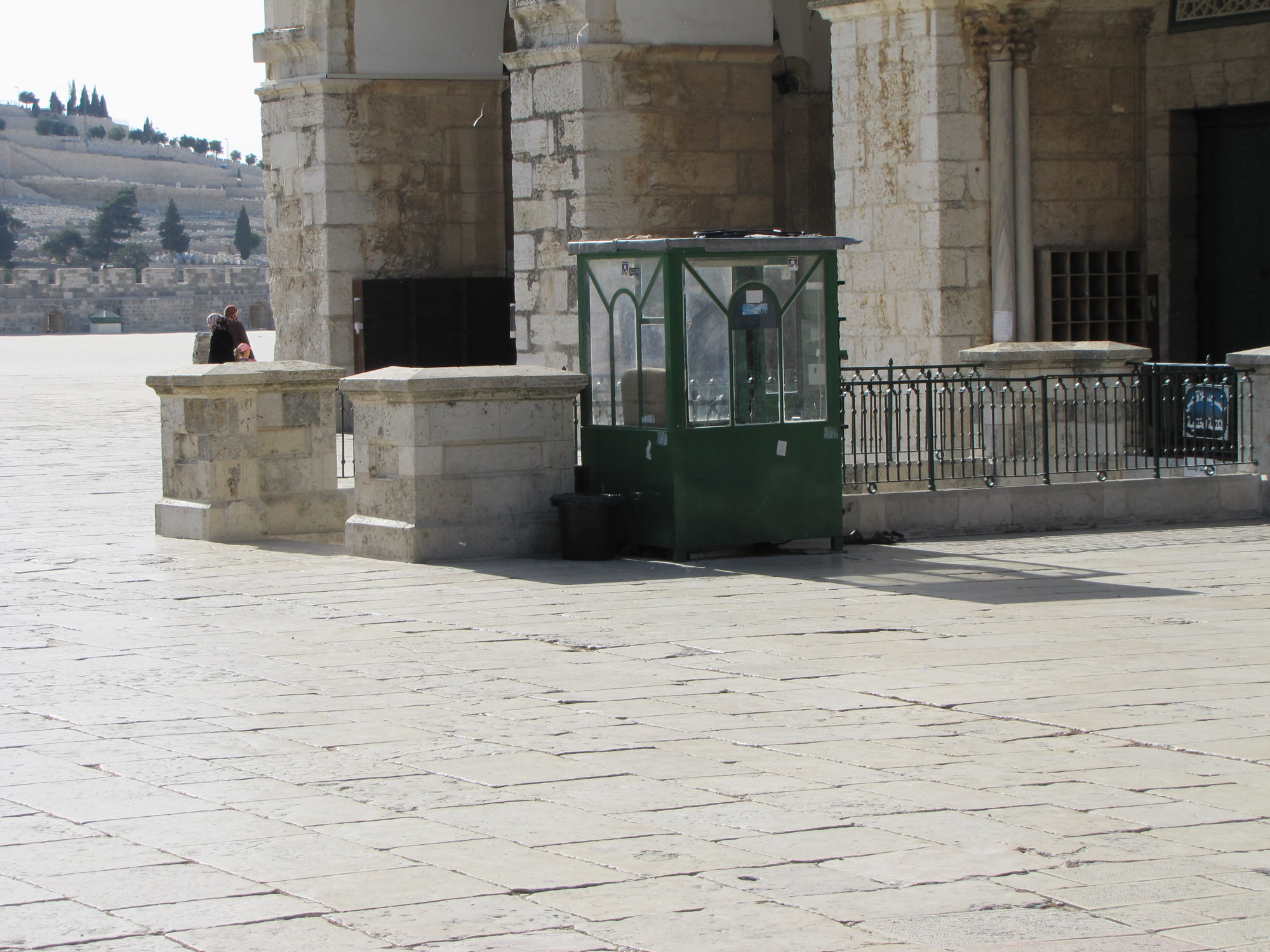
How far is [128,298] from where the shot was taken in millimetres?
102125

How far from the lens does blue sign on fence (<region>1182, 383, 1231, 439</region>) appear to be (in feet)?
42.5

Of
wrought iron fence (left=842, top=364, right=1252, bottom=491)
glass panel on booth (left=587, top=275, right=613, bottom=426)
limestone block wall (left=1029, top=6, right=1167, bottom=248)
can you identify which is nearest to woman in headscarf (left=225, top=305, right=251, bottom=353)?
→ wrought iron fence (left=842, top=364, right=1252, bottom=491)

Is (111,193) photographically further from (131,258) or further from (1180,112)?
(1180,112)

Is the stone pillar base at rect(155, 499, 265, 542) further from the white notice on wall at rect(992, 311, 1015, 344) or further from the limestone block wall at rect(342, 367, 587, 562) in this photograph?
the white notice on wall at rect(992, 311, 1015, 344)

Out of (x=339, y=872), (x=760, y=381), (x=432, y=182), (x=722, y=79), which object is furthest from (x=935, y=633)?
(x=432, y=182)

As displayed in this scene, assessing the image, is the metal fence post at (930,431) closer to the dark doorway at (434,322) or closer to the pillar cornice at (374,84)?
the dark doorway at (434,322)

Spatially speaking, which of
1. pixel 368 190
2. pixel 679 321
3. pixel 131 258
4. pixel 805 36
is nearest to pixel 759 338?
pixel 679 321

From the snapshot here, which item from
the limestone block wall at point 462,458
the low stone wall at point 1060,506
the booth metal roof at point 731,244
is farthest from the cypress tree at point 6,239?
the booth metal roof at point 731,244

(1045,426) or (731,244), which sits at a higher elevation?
(731,244)

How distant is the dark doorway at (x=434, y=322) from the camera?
21.0 m

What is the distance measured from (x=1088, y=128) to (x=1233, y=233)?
5.72 feet

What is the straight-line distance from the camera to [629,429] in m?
11.1

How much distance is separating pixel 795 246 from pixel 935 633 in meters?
3.25

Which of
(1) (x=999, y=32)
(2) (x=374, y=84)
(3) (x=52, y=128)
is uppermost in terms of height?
(3) (x=52, y=128)
